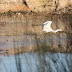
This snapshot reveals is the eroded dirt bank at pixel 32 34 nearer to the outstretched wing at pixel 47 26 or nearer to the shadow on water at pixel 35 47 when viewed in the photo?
the shadow on water at pixel 35 47

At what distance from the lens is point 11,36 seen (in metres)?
5.36

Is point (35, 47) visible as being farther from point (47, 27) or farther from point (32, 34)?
point (47, 27)

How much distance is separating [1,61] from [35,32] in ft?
3.43

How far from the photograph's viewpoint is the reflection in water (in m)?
4.75

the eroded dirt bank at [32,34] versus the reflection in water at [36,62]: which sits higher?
the eroded dirt bank at [32,34]

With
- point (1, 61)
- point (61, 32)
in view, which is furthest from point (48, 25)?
point (1, 61)

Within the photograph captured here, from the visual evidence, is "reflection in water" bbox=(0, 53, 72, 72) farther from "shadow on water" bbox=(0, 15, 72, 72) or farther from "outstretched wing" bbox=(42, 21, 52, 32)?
"outstretched wing" bbox=(42, 21, 52, 32)

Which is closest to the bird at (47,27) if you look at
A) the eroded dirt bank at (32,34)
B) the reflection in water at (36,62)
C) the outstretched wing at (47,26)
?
the outstretched wing at (47,26)

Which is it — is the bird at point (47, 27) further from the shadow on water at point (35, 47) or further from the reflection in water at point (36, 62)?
the reflection in water at point (36, 62)

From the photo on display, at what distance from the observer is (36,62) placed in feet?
16.0

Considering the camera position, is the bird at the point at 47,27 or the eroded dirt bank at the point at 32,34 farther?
the eroded dirt bank at the point at 32,34

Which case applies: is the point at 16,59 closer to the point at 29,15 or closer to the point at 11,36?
the point at 11,36

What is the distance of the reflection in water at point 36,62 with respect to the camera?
4746mm

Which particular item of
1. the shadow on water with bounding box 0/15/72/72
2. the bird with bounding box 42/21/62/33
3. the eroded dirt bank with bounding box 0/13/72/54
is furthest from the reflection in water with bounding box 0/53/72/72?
the bird with bounding box 42/21/62/33
